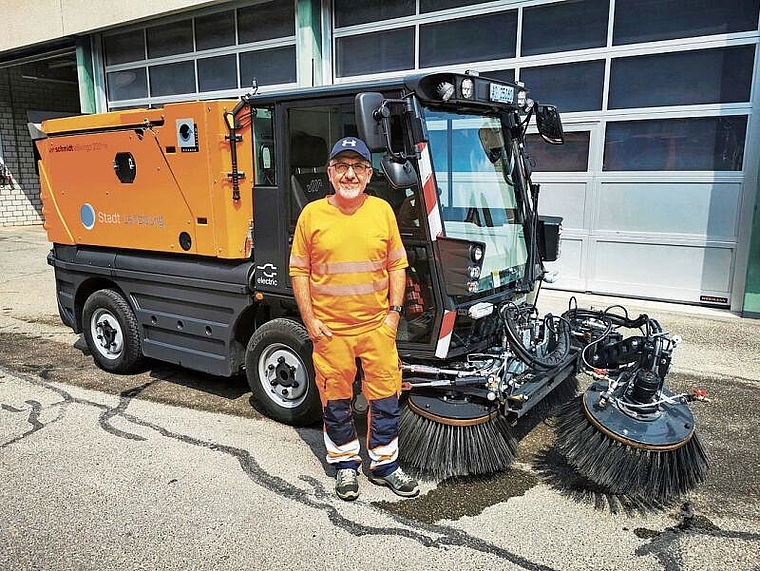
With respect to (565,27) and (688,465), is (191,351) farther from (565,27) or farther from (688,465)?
(565,27)

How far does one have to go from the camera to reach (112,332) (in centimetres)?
551

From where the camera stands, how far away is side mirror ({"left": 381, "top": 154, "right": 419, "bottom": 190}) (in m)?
3.25

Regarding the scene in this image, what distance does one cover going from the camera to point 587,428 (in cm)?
339

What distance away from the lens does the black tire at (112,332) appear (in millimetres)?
5289

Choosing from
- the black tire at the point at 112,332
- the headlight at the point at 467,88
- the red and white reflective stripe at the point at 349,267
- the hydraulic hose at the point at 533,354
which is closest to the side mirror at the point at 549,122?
the headlight at the point at 467,88

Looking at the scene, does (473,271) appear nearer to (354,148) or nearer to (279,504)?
(354,148)

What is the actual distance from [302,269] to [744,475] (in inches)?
112

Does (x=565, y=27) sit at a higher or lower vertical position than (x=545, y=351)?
higher

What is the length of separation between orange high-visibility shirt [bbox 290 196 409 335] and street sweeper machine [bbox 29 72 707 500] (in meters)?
0.25

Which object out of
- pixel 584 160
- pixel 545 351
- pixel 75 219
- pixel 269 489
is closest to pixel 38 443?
pixel 269 489

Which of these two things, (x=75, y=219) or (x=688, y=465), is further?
(x=75, y=219)

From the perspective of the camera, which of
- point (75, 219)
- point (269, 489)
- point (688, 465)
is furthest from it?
point (75, 219)

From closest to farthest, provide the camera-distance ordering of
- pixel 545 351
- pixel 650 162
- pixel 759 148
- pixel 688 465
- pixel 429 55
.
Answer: pixel 688 465 → pixel 545 351 → pixel 759 148 → pixel 650 162 → pixel 429 55

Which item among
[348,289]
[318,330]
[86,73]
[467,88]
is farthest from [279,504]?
[86,73]
